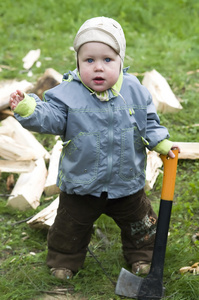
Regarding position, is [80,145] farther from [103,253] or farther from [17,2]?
[17,2]

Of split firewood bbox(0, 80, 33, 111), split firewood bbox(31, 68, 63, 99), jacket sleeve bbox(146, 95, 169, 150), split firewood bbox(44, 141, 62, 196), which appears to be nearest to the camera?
jacket sleeve bbox(146, 95, 169, 150)

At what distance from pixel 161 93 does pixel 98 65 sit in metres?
3.14

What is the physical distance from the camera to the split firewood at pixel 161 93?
20.0ft

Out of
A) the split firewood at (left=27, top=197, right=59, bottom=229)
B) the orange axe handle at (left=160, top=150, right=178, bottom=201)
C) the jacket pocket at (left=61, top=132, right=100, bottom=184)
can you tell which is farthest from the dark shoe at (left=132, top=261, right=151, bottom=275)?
the jacket pocket at (left=61, top=132, right=100, bottom=184)

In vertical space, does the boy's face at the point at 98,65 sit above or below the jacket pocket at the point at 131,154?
above

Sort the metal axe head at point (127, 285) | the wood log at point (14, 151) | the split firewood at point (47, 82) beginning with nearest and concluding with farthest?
the metal axe head at point (127, 285) < the wood log at point (14, 151) < the split firewood at point (47, 82)

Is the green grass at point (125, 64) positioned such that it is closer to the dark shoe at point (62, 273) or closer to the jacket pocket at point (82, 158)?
the dark shoe at point (62, 273)

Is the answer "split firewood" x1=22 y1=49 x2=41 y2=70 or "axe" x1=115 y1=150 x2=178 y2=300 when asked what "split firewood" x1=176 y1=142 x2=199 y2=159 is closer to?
"axe" x1=115 y1=150 x2=178 y2=300

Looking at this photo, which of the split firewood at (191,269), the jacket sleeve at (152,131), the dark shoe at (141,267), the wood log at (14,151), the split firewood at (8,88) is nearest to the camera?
the jacket sleeve at (152,131)

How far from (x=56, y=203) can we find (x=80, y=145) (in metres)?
1.29

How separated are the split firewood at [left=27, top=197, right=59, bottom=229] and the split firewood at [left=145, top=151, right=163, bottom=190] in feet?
3.26

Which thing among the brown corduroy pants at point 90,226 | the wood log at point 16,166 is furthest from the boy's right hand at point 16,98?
the wood log at point 16,166

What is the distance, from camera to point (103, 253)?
13.4 feet

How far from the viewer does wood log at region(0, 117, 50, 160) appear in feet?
17.2
